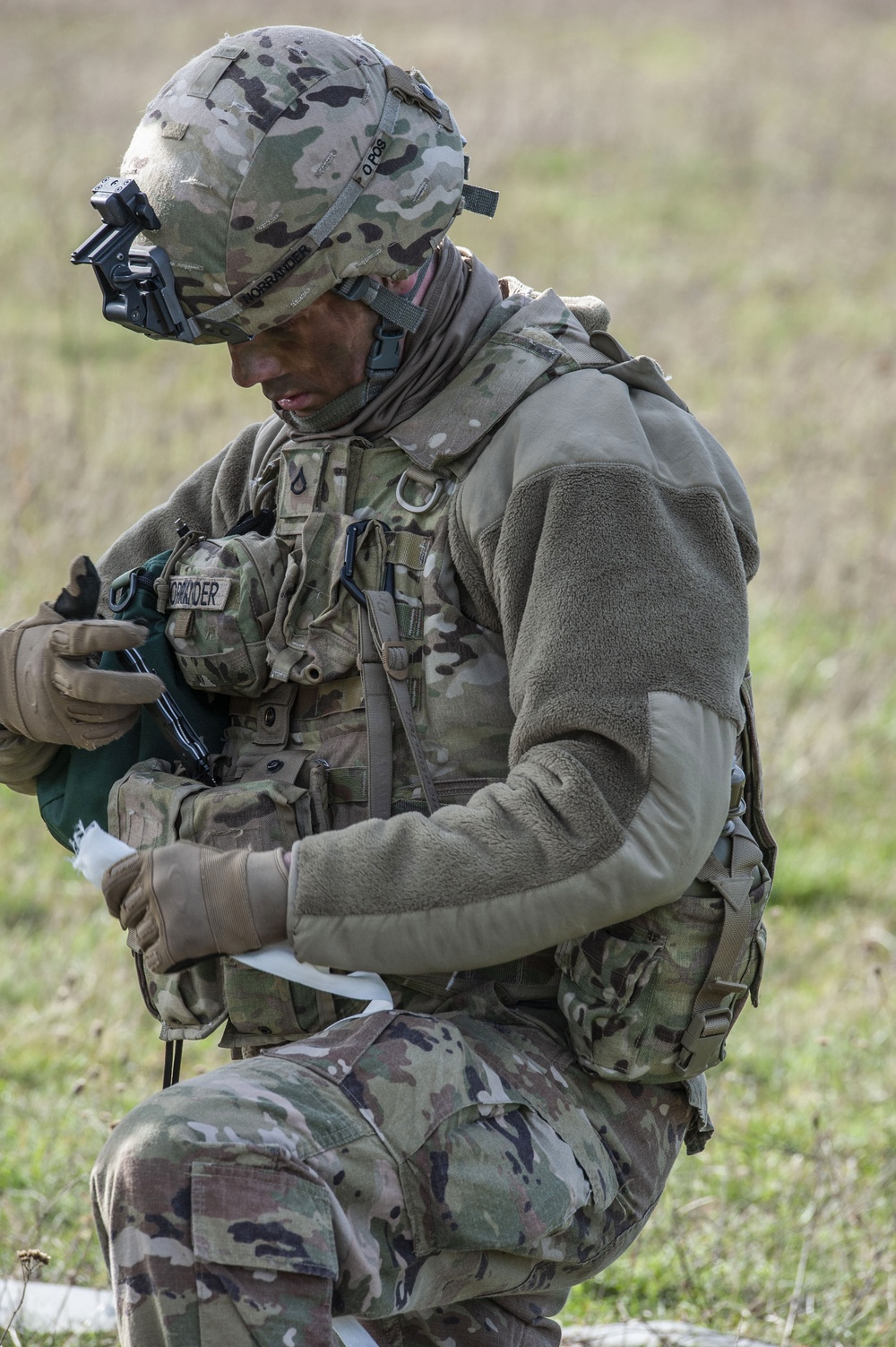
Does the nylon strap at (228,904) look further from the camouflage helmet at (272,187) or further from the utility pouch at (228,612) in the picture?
the camouflage helmet at (272,187)

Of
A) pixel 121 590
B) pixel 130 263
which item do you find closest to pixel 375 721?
pixel 121 590

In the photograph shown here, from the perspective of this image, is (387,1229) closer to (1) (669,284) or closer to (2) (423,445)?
(2) (423,445)

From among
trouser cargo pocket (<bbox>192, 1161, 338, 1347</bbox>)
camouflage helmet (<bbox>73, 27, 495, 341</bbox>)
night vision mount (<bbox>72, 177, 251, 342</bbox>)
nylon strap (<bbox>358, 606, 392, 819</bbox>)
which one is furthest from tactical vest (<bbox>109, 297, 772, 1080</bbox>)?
trouser cargo pocket (<bbox>192, 1161, 338, 1347</bbox>)

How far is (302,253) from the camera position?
2.54 m

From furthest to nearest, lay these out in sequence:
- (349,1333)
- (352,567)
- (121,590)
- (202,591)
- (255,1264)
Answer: (121,590)
(202,591)
(352,567)
(349,1333)
(255,1264)

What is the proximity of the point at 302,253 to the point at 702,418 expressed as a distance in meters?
7.90

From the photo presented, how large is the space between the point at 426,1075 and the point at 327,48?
1749 millimetres

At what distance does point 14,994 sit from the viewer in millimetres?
4941

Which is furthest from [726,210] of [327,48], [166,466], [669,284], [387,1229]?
[387,1229]

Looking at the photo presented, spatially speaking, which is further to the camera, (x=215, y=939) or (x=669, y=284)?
(x=669, y=284)

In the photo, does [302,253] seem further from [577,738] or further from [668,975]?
[668,975]

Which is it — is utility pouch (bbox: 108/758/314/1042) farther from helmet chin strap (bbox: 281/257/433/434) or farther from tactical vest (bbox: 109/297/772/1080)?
helmet chin strap (bbox: 281/257/433/434)

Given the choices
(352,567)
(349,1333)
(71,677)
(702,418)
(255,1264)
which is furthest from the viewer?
(702,418)

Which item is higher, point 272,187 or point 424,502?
point 272,187
